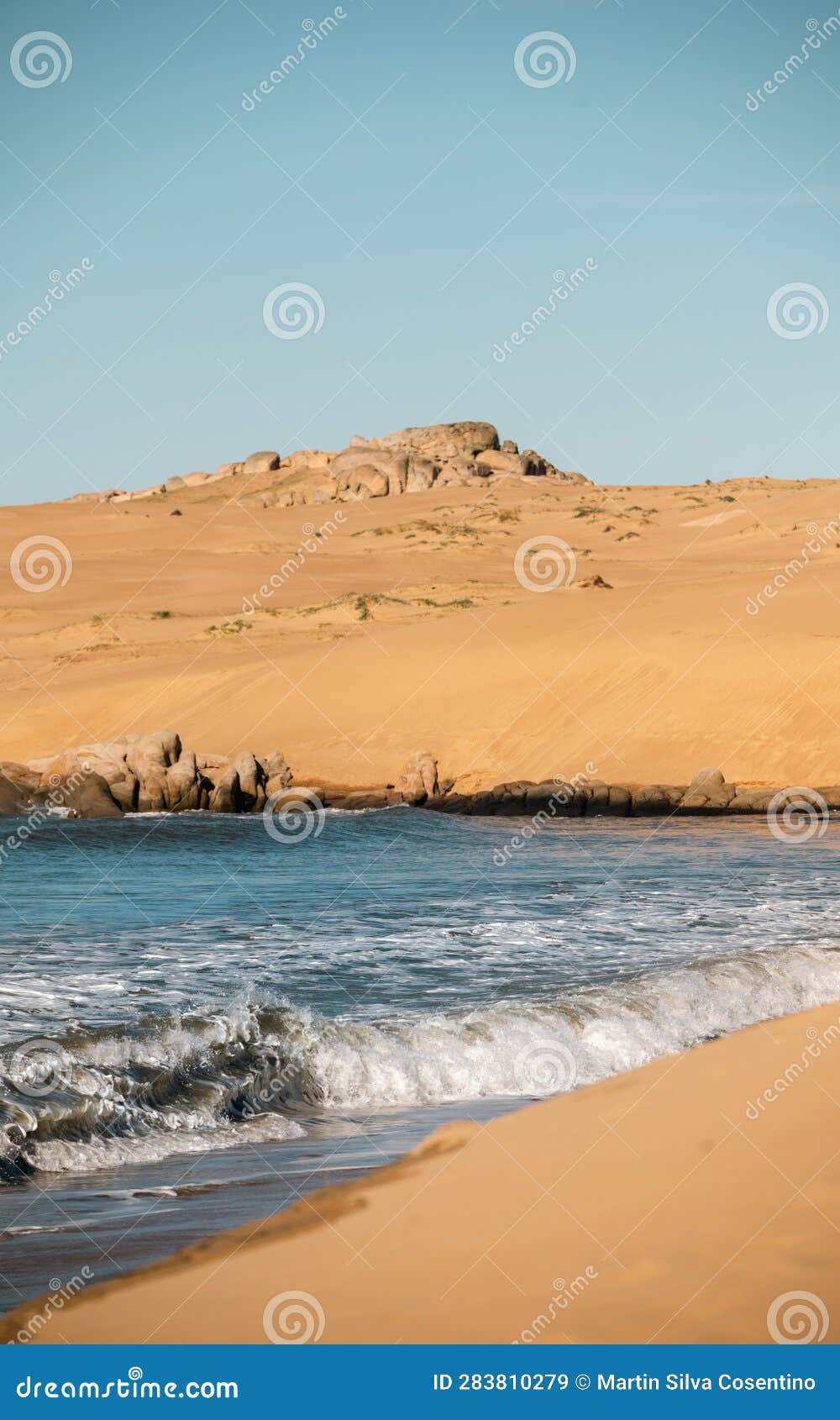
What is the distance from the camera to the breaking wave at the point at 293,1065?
7.54m

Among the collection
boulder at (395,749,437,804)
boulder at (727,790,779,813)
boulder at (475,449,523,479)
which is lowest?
boulder at (395,749,437,804)

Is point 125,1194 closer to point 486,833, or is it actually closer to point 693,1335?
point 693,1335

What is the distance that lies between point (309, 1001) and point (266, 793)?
623 inches

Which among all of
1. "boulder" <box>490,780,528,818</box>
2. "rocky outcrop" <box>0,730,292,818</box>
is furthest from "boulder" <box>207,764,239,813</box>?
"boulder" <box>490,780,528,818</box>

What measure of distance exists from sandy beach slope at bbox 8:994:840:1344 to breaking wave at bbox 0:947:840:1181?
110 centimetres

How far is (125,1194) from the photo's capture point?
6641mm

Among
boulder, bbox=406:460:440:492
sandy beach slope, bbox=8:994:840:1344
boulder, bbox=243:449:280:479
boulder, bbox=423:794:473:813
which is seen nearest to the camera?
sandy beach slope, bbox=8:994:840:1344

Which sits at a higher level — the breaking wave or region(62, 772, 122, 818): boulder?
the breaking wave

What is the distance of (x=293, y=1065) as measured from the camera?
876cm

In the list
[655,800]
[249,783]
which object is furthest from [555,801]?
[249,783]

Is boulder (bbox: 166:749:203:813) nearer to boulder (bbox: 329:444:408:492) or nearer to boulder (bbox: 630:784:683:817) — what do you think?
boulder (bbox: 630:784:683:817)

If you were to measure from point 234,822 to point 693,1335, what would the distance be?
1921 cm

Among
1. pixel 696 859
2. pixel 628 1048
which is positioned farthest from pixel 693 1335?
pixel 696 859

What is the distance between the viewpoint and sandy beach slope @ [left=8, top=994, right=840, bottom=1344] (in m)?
4.99
